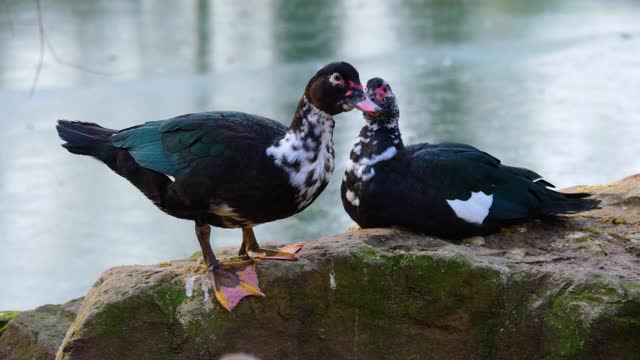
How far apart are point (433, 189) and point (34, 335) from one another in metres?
1.36

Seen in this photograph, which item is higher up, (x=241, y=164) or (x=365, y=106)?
(x=365, y=106)

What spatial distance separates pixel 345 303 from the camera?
8.82ft

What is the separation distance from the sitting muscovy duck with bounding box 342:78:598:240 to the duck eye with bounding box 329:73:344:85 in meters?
0.65

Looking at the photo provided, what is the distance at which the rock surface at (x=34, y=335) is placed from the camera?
3186mm

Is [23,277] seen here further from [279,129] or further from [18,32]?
[18,32]

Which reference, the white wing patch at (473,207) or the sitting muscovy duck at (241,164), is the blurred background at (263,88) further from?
the white wing patch at (473,207)

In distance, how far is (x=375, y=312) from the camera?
2688 millimetres

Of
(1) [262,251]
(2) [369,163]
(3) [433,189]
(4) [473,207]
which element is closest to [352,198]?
(2) [369,163]

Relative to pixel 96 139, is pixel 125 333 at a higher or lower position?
lower

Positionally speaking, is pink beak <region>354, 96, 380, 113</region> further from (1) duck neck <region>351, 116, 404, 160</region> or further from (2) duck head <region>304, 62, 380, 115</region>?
(1) duck neck <region>351, 116, 404, 160</region>

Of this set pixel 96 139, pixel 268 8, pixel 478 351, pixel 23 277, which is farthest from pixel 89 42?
pixel 478 351

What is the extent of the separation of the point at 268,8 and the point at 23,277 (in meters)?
6.80

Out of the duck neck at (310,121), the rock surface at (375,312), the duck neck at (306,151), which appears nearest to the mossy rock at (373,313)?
the rock surface at (375,312)

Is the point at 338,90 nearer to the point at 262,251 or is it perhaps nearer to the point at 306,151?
the point at 306,151
